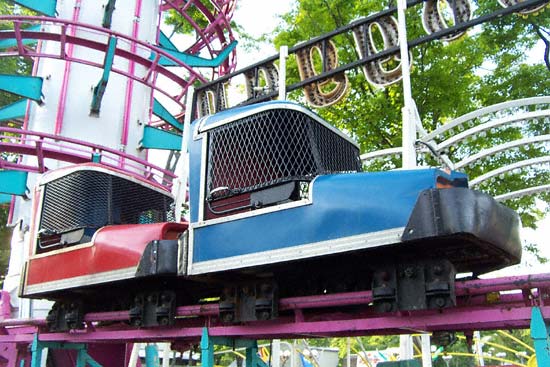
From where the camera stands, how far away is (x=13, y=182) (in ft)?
37.0

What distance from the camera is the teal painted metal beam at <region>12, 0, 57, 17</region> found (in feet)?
42.1

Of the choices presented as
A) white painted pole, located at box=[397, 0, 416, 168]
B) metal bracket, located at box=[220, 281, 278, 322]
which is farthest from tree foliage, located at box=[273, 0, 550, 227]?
metal bracket, located at box=[220, 281, 278, 322]

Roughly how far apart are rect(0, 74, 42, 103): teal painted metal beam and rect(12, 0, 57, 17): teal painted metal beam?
1.68m

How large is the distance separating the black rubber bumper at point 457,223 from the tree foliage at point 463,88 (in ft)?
27.0

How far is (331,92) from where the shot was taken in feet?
29.2

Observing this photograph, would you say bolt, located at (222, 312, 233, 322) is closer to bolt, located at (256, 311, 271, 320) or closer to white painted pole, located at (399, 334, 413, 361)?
bolt, located at (256, 311, 271, 320)

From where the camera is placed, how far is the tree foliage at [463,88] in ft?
38.5

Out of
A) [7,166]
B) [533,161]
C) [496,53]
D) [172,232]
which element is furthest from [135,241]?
[496,53]

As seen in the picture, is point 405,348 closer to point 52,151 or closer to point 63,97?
point 52,151

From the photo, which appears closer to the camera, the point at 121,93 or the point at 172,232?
the point at 172,232

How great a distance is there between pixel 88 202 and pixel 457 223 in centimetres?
423

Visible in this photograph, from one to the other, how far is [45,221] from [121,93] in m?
8.06

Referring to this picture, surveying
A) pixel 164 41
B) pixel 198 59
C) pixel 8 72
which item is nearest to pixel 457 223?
pixel 198 59

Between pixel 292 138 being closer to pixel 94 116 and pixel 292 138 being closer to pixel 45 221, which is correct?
pixel 45 221
